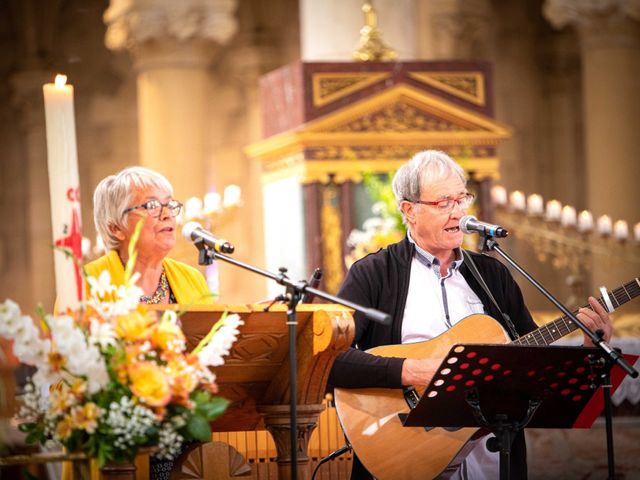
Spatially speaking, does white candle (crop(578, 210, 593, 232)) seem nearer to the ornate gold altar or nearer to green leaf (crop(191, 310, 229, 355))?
the ornate gold altar

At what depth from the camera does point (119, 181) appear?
5.04m

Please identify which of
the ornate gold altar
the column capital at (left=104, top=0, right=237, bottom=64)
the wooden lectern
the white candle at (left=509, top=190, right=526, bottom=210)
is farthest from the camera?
the column capital at (left=104, top=0, right=237, bottom=64)

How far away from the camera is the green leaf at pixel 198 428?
379 cm

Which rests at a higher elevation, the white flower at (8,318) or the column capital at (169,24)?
the column capital at (169,24)

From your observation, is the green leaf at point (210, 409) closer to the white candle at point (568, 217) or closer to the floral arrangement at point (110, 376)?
the floral arrangement at point (110, 376)

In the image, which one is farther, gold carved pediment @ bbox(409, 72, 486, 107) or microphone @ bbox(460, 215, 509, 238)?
gold carved pediment @ bbox(409, 72, 486, 107)

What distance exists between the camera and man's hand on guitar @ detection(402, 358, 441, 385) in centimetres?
489

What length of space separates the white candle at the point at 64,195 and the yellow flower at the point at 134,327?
13 cm

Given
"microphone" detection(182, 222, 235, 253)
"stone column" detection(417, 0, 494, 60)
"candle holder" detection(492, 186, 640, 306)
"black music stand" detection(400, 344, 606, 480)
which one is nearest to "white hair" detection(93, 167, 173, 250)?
"microphone" detection(182, 222, 235, 253)

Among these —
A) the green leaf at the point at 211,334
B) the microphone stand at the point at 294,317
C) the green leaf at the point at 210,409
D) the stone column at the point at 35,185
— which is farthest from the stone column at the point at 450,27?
the green leaf at the point at 210,409

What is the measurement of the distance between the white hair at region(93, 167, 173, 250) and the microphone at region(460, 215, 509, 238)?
1100mm

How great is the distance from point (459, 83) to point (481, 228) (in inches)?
191

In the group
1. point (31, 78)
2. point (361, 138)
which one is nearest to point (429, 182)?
point (361, 138)

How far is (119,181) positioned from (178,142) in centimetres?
866
